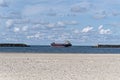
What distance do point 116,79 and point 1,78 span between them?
690 cm

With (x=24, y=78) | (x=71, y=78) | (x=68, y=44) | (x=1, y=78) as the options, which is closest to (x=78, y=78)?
(x=71, y=78)

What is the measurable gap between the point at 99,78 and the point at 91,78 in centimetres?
49

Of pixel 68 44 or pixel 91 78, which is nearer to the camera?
pixel 91 78

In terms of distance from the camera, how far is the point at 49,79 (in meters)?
22.0

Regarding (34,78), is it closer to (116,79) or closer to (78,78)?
(78,78)

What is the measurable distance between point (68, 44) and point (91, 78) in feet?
535

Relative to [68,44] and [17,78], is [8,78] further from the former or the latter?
[68,44]

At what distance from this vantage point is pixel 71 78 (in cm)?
2244

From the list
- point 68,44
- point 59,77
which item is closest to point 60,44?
point 68,44

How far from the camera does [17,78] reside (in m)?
22.3

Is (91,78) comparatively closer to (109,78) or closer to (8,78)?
(109,78)

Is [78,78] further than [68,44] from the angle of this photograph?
No

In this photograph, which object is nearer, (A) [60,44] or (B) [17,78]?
(B) [17,78]

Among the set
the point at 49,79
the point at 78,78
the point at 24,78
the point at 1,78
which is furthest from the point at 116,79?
the point at 1,78
